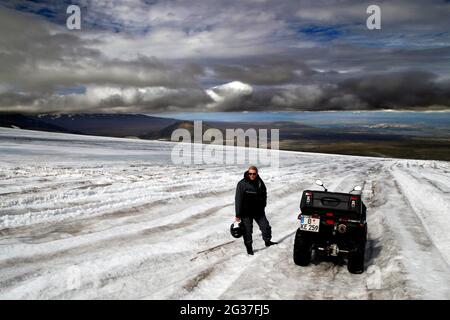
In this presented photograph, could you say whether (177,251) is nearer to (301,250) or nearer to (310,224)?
(301,250)

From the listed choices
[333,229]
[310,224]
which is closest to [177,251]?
[310,224]

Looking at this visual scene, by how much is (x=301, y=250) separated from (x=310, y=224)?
0.53 m

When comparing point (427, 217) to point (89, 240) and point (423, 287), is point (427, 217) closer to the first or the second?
point (423, 287)

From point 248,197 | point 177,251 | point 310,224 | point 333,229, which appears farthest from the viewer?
point 177,251

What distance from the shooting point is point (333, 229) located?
6703 millimetres

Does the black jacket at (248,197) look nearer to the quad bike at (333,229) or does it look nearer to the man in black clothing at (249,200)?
the man in black clothing at (249,200)

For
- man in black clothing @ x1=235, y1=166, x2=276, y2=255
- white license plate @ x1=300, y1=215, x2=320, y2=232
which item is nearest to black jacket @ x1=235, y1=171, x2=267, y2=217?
man in black clothing @ x1=235, y1=166, x2=276, y2=255

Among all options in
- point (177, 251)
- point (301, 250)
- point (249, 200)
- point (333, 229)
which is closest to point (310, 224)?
point (333, 229)

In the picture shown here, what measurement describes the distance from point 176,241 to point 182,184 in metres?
8.91

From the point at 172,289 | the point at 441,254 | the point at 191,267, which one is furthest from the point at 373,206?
the point at 172,289

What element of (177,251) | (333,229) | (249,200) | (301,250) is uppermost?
(249,200)

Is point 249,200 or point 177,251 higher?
point 249,200

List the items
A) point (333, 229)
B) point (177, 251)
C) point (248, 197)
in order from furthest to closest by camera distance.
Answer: point (177, 251)
point (248, 197)
point (333, 229)

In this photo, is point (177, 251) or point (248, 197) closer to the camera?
point (248, 197)
